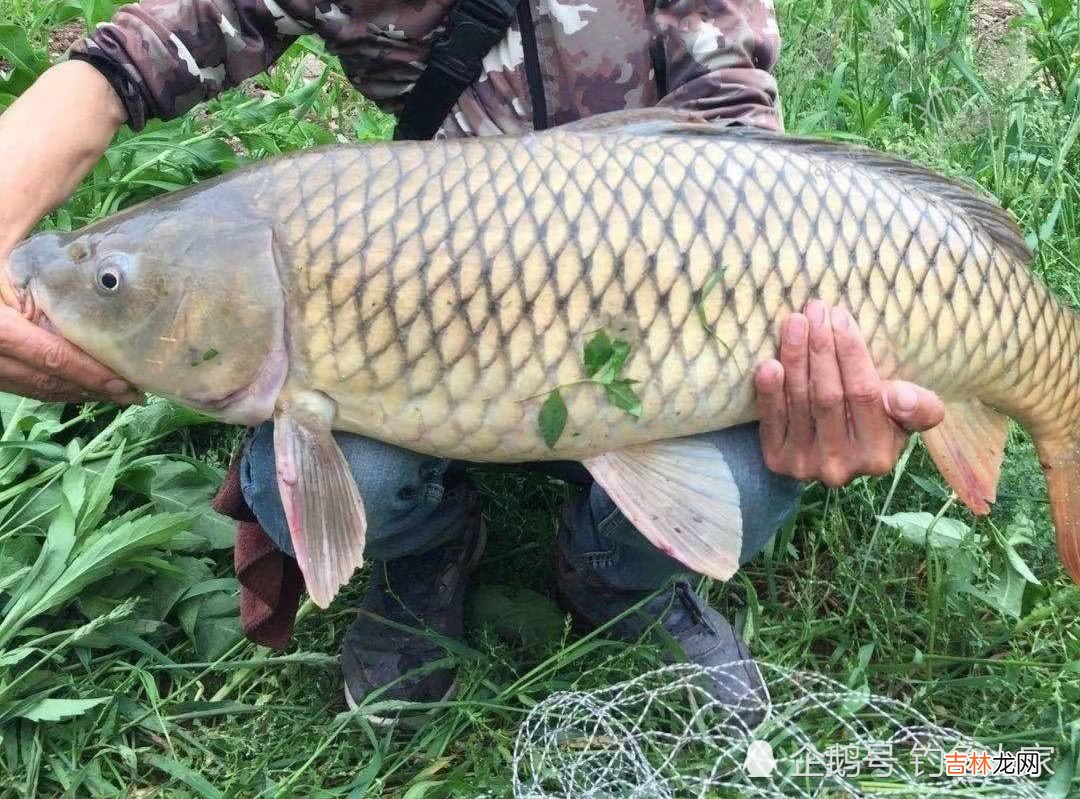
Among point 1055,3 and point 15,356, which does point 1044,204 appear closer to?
point 1055,3

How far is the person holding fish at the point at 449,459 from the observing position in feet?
4.49

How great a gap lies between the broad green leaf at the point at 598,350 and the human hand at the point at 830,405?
181 millimetres

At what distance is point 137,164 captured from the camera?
7.56ft

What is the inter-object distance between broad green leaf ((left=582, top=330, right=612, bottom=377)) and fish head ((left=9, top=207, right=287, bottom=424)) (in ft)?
1.11

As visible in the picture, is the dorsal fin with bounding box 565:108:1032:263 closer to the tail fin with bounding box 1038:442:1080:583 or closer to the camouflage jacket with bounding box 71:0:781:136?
the camouflage jacket with bounding box 71:0:781:136

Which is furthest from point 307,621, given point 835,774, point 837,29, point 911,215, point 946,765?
point 837,29

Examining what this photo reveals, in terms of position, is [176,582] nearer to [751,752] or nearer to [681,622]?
[681,622]

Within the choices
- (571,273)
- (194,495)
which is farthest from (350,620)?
(571,273)

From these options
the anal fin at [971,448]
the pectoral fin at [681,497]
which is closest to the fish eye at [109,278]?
the pectoral fin at [681,497]

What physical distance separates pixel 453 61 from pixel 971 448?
2.82 feet

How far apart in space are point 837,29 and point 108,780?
2.02 metres

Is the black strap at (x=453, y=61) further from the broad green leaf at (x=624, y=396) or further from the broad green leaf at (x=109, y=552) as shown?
the broad green leaf at (x=109, y=552)

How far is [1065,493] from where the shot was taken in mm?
1602

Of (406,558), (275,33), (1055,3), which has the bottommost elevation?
(406,558)
